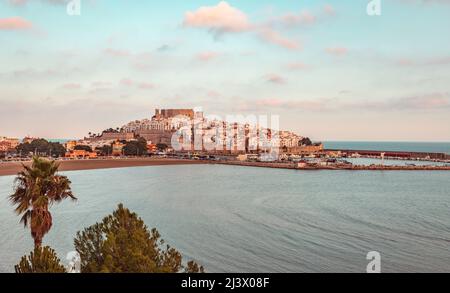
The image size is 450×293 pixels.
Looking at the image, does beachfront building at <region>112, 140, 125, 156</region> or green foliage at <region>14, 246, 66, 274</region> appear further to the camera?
beachfront building at <region>112, 140, 125, 156</region>

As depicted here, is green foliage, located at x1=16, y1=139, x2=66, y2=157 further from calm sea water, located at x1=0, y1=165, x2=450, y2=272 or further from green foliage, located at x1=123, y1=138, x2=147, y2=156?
calm sea water, located at x1=0, y1=165, x2=450, y2=272

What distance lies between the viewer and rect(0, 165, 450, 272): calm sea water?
20.3 metres

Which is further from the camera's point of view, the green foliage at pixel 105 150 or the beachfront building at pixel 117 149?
the beachfront building at pixel 117 149

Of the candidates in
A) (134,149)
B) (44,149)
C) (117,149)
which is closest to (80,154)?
(44,149)

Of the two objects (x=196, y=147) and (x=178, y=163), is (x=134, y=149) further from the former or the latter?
(x=196, y=147)

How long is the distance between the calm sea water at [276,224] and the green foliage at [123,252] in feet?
27.2

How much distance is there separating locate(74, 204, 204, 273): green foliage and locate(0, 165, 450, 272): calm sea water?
8.29 meters

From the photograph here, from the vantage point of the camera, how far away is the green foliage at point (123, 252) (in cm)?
952

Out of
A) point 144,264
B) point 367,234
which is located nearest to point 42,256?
point 144,264

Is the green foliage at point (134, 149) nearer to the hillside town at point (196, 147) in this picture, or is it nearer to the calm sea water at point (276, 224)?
the hillside town at point (196, 147)

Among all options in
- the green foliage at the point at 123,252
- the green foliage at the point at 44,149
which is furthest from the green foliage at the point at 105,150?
the green foliage at the point at 123,252

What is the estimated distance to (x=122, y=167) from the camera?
8531 centimetres

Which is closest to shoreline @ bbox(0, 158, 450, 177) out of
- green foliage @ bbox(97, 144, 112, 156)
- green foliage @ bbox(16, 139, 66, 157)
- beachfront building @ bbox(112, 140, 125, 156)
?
green foliage @ bbox(16, 139, 66, 157)
